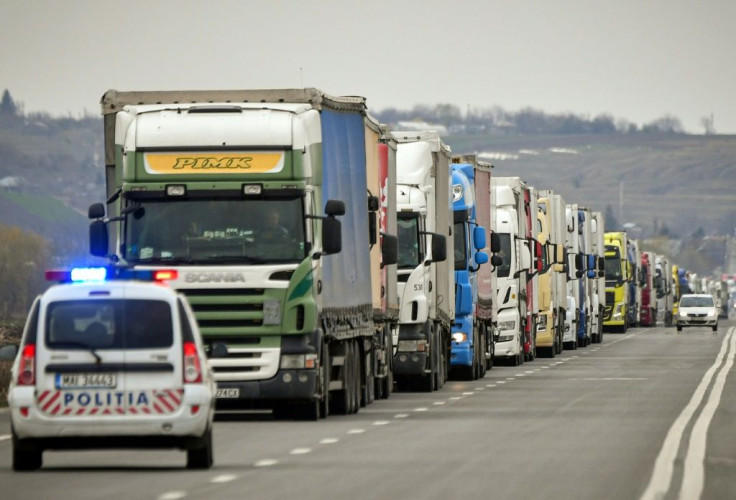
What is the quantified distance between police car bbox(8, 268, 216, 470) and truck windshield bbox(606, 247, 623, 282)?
68.8 meters

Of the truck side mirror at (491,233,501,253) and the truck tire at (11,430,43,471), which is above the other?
the truck side mirror at (491,233,501,253)

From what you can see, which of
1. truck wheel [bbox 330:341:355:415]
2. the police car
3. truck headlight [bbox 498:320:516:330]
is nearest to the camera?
the police car

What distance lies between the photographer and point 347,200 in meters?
27.0

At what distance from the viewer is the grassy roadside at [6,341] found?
31672mm

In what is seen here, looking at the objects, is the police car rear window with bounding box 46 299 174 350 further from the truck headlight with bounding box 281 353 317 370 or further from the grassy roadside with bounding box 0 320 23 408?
Result: the grassy roadside with bounding box 0 320 23 408

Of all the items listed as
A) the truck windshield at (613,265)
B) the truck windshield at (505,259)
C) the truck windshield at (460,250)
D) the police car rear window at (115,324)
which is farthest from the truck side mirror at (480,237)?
the truck windshield at (613,265)

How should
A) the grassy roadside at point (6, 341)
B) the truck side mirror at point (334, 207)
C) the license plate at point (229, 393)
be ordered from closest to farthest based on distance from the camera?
the truck side mirror at point (334, 207), the license plate at point (229, 393), the grassy roadside at point (6, 341)

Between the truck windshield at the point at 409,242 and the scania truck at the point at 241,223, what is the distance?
28.0 ft

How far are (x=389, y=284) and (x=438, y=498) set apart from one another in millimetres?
16110

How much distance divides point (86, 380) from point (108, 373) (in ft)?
0.58

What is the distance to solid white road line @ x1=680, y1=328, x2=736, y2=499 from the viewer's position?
622 inches

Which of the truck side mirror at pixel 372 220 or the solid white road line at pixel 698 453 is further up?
the truck side mirror at pixel 372 220

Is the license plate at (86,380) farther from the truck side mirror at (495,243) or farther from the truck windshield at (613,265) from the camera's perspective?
the truck windshield at (613,265)

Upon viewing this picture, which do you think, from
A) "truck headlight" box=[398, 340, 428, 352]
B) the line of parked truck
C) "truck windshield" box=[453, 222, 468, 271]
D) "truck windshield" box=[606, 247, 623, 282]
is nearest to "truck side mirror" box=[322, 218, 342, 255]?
the line of parked truck
